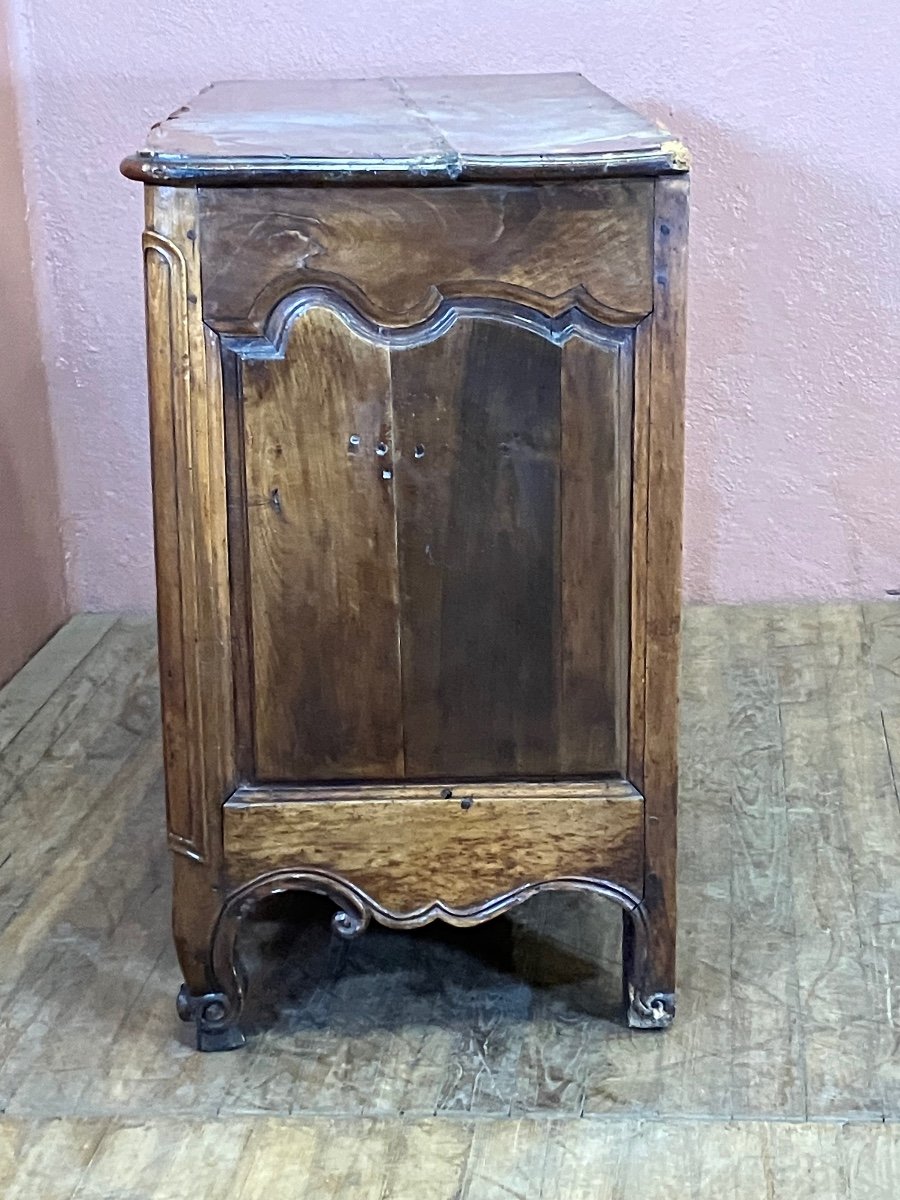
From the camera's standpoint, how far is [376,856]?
58.6 inches

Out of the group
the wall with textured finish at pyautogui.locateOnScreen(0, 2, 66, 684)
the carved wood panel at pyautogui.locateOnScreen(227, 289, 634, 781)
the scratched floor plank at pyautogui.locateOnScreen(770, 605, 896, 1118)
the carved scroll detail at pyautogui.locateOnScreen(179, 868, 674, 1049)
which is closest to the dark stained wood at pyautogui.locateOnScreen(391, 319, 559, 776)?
the carved wood panel at pyautogui.locateOnScreen(227, 289, 634, 781)

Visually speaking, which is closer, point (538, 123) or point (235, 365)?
point (235, 365)

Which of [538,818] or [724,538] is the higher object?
[538,818]

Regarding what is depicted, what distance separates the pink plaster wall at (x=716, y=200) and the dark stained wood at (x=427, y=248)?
4.35ft

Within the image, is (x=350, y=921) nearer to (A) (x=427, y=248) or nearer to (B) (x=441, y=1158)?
(B) (x=441, y=1158)

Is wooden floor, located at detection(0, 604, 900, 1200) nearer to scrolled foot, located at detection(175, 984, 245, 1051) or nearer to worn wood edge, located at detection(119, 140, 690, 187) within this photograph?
scrolled foot, located at detection(175, 984, 245, 1051)

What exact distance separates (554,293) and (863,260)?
4.71ft

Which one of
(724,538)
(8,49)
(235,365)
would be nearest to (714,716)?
(724,538)

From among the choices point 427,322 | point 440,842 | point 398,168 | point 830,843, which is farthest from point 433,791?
point 830,843

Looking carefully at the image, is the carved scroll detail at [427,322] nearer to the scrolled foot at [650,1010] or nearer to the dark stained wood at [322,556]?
the dark stained wood at [322,556]

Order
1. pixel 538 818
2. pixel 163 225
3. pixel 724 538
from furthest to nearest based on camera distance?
pixel 724 538 → pixel 538 818 → pixel 163 225

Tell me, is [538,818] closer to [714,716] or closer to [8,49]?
[714,716]

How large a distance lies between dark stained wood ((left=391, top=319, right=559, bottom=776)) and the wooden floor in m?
0.31

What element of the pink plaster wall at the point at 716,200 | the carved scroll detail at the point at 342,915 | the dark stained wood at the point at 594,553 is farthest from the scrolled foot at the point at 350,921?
the pink plaster wall at the point at 716,200
